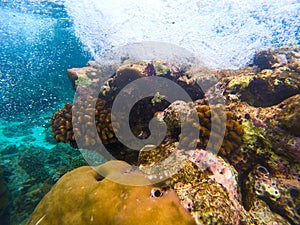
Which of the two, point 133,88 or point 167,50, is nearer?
point 133,88

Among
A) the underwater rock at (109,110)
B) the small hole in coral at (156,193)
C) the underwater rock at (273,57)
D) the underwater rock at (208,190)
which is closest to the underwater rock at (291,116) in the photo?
the underwater rock at (208,190)

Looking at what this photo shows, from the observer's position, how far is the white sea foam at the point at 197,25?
1151 cm

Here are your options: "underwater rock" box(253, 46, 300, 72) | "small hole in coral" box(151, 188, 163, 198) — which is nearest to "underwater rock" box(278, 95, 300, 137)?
"small hole in coral" box(151, 188, 163, 198)

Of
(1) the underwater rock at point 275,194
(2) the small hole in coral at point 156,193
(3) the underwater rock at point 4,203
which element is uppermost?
(2) the small hole in coral at point 156,193

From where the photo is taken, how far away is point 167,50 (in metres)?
9.52

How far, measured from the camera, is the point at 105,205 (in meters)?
2.53

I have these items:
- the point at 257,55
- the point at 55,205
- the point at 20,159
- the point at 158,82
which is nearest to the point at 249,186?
the point at 158,82

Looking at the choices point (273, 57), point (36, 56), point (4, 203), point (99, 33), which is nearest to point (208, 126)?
point (273, 57)

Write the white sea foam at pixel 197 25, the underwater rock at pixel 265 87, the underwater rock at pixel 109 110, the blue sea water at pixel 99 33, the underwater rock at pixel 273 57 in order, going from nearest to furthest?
the underwater rock at pixel 109 110
the underwater rock at pixel 265 87
the underwater rock at pixel 273 57
the white sea foam at pixel 197 25
the blue sea water at pixel 99 33

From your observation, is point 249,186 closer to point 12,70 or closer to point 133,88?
point 133,88

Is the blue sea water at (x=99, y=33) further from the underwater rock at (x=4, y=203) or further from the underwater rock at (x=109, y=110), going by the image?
the underwater rock at (x=109, y=110)

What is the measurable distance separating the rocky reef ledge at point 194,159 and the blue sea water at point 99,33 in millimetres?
7283

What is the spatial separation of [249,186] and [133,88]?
3.33 meters

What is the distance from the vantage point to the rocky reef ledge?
2328 mm
